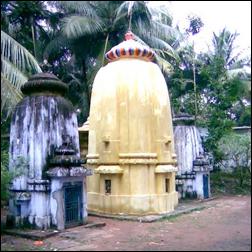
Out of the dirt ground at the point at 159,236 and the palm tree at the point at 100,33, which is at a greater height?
the palm tree at the point at 100,33

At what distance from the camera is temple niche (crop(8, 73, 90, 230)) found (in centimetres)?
1109

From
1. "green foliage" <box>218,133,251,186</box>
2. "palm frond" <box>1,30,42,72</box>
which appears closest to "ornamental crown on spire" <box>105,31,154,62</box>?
"palm frond" <box>1,30,42,72</box>

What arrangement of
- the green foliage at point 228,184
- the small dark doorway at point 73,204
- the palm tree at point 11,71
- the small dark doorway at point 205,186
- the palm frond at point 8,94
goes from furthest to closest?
the green foliage at point 228,184, the small dark doorway at point 205,186, the palm tree at point 11,71, the palm frond at point 8,94, the small dark doorway at point 73,204

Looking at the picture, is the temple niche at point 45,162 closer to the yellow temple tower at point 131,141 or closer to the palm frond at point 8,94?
the palm frond at point 8,94

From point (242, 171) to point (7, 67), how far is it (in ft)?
45.3

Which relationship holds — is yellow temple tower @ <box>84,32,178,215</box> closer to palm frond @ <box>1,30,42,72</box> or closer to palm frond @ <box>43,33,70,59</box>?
palm frond @ <box>1,30,42,72</box>

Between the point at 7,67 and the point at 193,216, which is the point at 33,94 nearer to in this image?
Result: the point at 7,67

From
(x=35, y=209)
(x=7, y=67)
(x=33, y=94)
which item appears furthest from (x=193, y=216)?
(x=7, y=67)

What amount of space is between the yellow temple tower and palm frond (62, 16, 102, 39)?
14.9ft

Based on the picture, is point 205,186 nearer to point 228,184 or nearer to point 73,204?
point 228,184

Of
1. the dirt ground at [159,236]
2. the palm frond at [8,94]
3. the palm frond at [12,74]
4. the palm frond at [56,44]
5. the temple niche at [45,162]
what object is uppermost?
the palm frond at [56,44]

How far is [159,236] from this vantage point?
10688mm

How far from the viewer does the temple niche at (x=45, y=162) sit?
11.1 m

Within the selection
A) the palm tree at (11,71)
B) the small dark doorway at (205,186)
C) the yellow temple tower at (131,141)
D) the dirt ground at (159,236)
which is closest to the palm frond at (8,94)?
the palm tree at (11,71)
